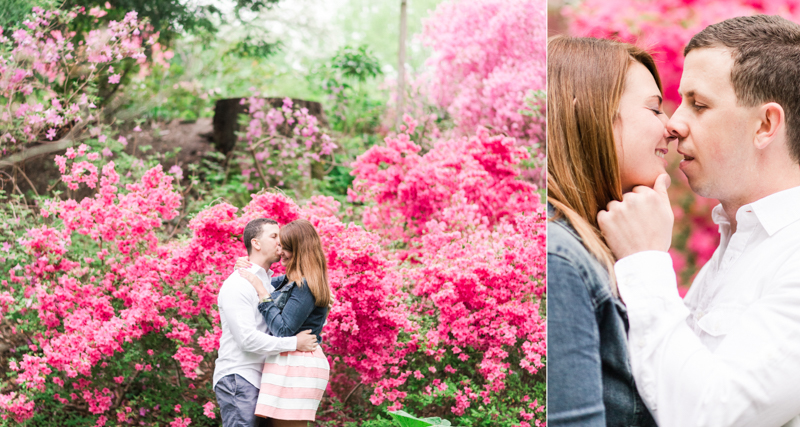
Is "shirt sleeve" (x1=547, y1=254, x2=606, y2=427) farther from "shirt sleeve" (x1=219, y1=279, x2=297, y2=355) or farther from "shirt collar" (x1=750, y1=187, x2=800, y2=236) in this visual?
"shirt sleeve" (x1=219, y1=279, x2=297, y2=355)

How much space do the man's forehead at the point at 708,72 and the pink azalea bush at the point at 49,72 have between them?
3.72 meters

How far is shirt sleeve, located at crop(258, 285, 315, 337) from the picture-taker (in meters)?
2.23

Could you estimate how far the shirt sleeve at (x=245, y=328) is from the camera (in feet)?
7.13

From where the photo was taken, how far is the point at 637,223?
3.35 feet

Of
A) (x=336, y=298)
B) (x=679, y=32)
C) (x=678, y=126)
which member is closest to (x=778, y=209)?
(x=678, y=126)

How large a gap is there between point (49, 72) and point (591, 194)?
416 cm

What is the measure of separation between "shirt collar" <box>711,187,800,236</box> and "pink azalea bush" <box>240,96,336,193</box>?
11.8 ft

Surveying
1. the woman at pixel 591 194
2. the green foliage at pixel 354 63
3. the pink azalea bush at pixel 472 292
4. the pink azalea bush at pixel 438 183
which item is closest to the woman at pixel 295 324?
the pink azalea bush at pixel 472 292

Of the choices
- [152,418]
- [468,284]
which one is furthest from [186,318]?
[468,284]

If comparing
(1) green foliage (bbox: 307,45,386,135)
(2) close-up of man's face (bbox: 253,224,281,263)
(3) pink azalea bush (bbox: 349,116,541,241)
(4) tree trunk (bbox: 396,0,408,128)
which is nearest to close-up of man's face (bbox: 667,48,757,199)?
(2) close-up of man's face (bbox: 253,224,281,263)

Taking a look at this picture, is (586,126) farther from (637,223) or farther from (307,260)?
(307,260)

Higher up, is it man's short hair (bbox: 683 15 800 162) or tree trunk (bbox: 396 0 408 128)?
tree trunk (bbox: 396 0 408 128)

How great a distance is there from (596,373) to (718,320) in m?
0.30

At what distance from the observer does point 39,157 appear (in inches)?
163
